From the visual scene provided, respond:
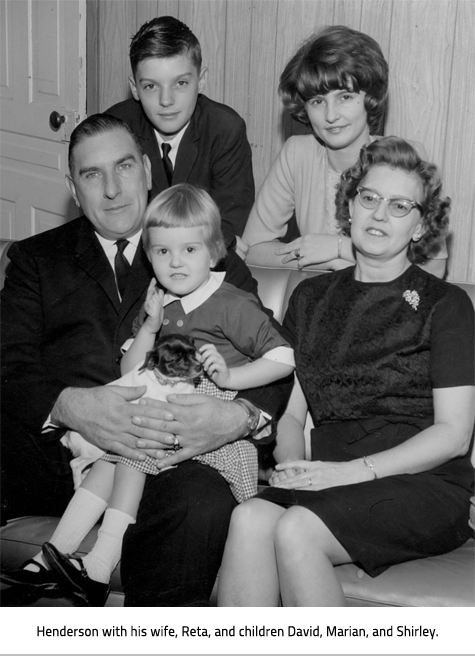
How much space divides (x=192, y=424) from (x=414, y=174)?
0.91 m

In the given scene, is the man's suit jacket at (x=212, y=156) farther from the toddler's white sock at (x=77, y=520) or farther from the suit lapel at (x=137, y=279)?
the toddler's white sock at (x=77, y=520)

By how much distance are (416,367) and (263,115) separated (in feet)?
6.74

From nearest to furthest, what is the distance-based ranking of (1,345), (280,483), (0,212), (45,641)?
(45,641)
(280,483)
(1,345)
(0,212)

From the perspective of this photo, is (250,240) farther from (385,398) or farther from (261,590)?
(261,590)

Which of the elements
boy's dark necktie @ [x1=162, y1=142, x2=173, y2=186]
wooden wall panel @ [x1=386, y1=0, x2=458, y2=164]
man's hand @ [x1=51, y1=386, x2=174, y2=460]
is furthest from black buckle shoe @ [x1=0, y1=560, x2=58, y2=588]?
wooden wall panel @ [x1=386, y1=0, x2=458, y2=164]

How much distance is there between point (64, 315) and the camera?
243 centimetres

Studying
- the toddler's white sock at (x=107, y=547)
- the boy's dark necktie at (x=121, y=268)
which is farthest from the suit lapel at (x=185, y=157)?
the toddler's white sock at (x=107, y=547)

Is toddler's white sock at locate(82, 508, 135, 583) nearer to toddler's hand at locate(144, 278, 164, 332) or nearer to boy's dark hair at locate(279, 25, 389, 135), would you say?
toddler's hand at locate(144, 278, 164, 332)

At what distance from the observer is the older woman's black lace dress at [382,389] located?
196 centimetres

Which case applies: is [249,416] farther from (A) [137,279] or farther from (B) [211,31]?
(B) [211,31]

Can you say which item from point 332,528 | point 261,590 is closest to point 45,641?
point 261,590

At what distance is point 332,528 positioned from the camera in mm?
1918

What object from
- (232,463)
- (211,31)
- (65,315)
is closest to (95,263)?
(65,315)

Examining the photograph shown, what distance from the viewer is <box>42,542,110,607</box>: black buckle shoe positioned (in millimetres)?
1973
